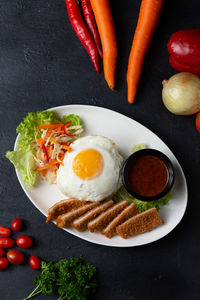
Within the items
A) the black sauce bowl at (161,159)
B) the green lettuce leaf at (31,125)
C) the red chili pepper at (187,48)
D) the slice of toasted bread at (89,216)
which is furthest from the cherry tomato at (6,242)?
the red chili pepper at (187,48)

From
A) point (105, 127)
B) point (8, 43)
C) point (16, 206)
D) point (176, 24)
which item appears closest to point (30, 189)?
point (16, 206)

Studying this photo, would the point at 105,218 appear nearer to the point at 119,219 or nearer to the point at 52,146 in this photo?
the point at 119,219

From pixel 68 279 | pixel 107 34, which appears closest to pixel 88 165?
pixel 68 279

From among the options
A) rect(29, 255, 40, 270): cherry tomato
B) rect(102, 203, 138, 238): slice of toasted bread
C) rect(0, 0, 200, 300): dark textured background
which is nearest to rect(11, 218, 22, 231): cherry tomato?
rect(0, 0, 200, 300): dark textured background

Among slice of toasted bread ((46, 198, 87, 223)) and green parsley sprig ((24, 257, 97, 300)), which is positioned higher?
slice of toasted bread ((46, 198, 87, 223))

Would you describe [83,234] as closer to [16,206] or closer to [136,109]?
[16,206]

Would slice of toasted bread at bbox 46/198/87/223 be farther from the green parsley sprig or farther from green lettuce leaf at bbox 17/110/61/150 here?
green lettuce leaf at bbox 17/110/61/150

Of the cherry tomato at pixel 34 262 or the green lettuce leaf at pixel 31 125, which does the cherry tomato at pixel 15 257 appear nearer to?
the cherry tomato at pixel 34 262

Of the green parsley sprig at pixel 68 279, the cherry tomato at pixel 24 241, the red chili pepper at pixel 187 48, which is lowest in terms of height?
the green parsley sprig at pixel 68 279
